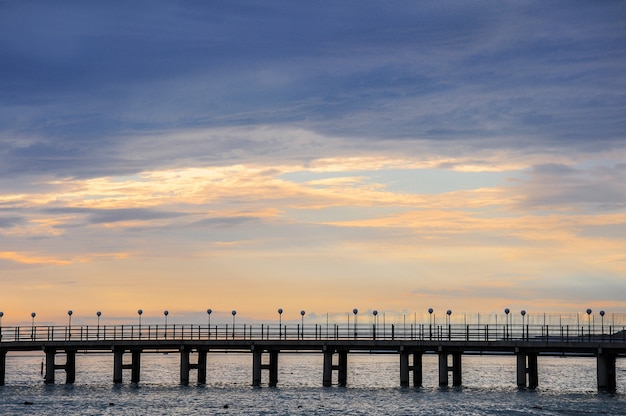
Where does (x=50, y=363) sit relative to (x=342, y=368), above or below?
above

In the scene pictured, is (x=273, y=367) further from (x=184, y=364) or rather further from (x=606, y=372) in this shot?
(x=606, y=372)

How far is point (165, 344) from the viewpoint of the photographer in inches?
4072

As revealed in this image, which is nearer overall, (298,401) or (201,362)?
(298,401)

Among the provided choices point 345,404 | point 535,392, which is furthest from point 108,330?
point 535,392

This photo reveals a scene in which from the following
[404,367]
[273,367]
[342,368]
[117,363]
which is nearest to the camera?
[404,367]

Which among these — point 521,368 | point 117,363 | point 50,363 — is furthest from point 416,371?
point 50,363

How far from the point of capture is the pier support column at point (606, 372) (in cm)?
9405

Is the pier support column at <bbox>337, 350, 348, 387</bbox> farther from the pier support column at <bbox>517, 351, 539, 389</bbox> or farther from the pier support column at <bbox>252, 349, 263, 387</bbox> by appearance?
the pier support column at <bbox>517, 351, 539, 389</bbox>

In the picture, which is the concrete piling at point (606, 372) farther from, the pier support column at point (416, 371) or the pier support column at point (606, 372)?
the pier support column at point (416, 371)

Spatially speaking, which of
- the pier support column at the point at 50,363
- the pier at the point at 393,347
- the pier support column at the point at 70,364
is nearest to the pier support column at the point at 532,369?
the pier at the point at 393,347

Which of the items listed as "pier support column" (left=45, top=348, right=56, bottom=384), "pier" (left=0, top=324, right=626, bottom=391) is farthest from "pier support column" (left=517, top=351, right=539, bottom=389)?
"pier support column" (left=45, top=348, right=56, bottom=384)

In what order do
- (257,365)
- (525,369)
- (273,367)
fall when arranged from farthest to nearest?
(273,367) < (257,365) < (525,369)

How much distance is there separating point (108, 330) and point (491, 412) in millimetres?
50186

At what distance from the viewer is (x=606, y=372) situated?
313 feet
